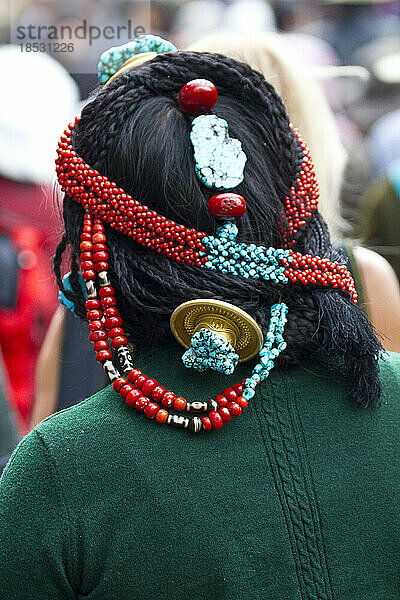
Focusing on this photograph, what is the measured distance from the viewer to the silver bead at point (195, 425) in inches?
37.0

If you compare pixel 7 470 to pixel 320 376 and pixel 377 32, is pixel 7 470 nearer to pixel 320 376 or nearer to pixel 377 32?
pixel 320 376

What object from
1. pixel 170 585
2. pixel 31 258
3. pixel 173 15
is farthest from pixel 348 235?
pixel 173 15

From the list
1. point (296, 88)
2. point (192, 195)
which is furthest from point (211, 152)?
point (296, 88)

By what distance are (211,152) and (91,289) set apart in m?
0.27

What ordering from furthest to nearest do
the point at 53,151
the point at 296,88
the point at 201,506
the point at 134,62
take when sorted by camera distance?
the point at 53,151, the point at 296,88, the point at 134,62, the point at 201,506

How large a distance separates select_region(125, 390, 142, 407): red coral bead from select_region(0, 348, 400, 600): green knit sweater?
0.9 inches

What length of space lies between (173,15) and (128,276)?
20.5ft

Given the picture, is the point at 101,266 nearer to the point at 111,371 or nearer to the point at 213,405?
the point at 111,371

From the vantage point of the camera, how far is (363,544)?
968mm

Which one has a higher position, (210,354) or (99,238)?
(99,238)

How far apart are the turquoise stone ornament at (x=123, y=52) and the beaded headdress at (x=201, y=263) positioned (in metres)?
0.23

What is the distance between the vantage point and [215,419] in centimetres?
94

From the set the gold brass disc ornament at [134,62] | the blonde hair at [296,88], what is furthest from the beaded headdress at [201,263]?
the blonde hair at [296,88]

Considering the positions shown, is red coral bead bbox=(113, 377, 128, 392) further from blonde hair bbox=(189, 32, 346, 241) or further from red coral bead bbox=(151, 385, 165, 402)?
blonde hair bbox=(189, 32, 346, 241)
